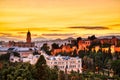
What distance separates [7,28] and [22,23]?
20cm

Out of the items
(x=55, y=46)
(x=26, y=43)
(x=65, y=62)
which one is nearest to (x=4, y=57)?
(x=26, y=43)

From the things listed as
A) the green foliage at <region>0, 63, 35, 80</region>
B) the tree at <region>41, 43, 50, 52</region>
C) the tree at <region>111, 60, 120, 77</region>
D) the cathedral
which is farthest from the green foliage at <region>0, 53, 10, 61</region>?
the tree at <region>111, 60, 120, 77</region>

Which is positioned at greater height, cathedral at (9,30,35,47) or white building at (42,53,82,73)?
cathedral at (9,30,35,47)

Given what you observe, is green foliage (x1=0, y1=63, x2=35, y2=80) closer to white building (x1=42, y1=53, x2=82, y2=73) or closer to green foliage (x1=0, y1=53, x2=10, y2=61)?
green foliage (x1=0, y1=53, x2=10, y2=61)

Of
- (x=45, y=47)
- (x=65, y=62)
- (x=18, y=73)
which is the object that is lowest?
(x=65, y=62)

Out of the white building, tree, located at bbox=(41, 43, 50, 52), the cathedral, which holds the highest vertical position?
the cathedral

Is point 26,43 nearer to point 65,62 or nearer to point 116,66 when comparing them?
point 65,62

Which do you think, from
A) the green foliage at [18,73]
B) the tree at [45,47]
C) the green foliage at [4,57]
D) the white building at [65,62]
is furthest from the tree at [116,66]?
the green foliage at [4,57]

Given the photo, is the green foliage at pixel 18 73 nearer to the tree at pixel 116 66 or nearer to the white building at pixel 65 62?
the white building at pixel 65 62

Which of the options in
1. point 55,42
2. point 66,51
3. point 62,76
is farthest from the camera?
point 66,51

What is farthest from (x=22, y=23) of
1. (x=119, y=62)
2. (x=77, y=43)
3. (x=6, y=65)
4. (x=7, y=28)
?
(x=119, y=62)

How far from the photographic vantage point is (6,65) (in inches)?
211

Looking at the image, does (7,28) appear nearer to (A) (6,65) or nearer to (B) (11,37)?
(B) (11,37)

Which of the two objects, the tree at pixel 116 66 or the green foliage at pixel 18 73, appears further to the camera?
the tree at pixel 116 66
